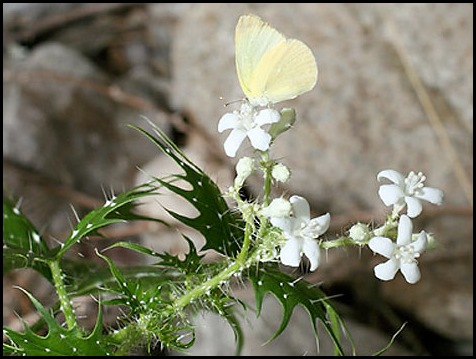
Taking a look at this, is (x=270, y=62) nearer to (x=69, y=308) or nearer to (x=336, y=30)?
(x=69, y=308)

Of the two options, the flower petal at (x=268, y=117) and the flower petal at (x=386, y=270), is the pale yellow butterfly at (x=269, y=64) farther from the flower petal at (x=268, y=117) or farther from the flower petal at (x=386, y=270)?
the flower petal at (x=386, y=270)

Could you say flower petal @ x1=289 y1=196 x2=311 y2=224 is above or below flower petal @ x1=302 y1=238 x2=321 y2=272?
above

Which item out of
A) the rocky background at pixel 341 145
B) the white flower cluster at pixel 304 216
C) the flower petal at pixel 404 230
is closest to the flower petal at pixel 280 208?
the white flower cluster at pixel 304 216

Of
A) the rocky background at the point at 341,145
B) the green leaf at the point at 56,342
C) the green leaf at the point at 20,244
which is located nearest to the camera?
the green leaf at the point at 56,342

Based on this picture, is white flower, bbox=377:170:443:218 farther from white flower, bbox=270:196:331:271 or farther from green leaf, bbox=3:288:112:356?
green leaf, bbox=3:288:112:356

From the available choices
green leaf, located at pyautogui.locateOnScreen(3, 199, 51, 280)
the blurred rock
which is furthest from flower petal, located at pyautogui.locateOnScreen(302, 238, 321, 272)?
the blurred rock

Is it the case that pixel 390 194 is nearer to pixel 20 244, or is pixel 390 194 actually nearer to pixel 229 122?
pixel 229 122
